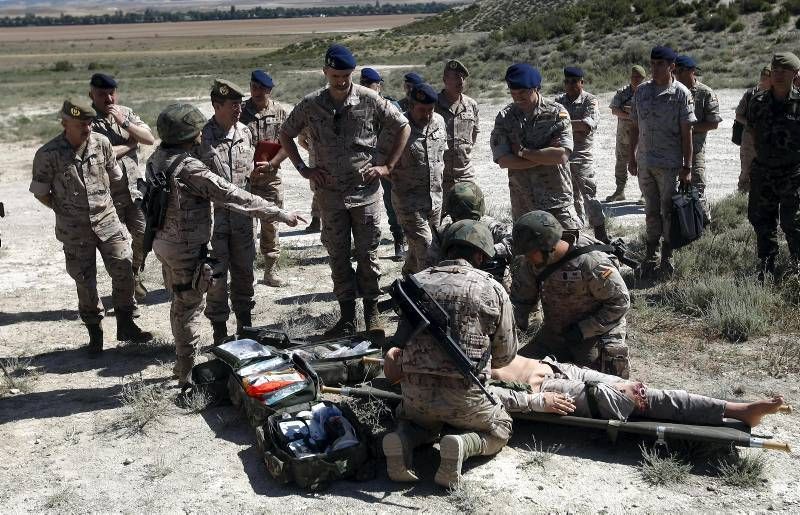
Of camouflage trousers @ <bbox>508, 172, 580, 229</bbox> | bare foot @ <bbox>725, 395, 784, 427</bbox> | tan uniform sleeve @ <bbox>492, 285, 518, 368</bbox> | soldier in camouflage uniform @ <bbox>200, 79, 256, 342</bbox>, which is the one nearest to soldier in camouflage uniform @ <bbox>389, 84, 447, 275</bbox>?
camouflage trousers @ <bbox>508, 172, 580, 229</bbox>

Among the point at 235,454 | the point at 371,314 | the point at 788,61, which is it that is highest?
the point at 788,61

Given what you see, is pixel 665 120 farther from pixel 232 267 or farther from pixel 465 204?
pixel 232 267

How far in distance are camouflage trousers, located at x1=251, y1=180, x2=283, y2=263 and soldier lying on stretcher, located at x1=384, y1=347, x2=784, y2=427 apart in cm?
415

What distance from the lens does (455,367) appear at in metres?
4.62

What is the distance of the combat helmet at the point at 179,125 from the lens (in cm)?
579

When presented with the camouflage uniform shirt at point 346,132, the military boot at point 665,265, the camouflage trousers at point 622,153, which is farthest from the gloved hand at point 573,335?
the camouflage trousers at point 622,153

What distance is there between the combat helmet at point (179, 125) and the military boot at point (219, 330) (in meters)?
1.68

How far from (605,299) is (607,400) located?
84 cm

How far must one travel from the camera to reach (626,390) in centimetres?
502

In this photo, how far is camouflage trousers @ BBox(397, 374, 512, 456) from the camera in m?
4.71

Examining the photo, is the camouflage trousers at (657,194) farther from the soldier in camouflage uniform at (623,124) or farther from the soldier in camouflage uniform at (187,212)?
the soldier in camouflage uniform at (187,212)

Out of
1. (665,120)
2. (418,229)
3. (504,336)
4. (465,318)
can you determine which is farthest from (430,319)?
(665,120)

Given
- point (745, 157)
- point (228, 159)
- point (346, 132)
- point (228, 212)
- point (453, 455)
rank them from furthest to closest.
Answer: point (745, 157), point (346, 132), point (228, 212), point (228, 159), point (453, 455)

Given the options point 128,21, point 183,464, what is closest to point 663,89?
point 183,464
